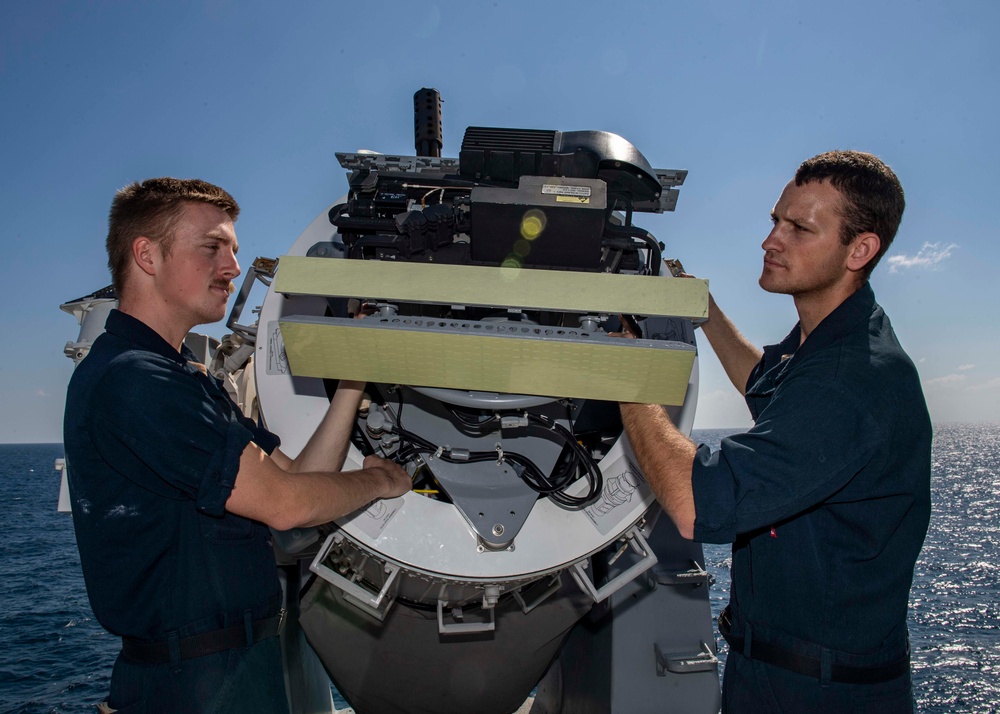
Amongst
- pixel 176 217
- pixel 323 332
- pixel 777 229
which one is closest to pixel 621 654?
pixel 777 229

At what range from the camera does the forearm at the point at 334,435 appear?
2072 millimetres

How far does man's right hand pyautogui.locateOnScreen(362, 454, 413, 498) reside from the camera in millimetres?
2089

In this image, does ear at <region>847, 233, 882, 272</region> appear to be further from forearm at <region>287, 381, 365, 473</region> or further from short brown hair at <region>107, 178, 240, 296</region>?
short brown hair at <region>107, 178, 240, 296</region>

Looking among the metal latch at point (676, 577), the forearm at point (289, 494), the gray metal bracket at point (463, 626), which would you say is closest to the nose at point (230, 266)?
the forearm at point (289, 494)

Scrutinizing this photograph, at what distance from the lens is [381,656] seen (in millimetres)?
2998

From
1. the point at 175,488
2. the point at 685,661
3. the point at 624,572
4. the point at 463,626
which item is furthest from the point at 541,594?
the point at 175,488

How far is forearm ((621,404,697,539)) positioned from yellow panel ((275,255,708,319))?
0.35 metres

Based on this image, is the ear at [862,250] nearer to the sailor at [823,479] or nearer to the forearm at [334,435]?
the sailor at [823,479]

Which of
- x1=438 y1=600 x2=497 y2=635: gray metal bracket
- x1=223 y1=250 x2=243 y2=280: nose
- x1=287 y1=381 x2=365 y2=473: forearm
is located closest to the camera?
x1=223 y1=250 x2=243 y2=280: nose

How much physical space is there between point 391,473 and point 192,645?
710 mm

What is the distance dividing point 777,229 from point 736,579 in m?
1.03

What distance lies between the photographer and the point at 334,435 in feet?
6.88

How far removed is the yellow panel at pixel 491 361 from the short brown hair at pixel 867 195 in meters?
0.71

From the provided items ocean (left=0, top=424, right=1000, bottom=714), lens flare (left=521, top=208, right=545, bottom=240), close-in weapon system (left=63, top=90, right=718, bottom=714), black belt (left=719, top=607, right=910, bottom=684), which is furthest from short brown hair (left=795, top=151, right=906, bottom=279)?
ocean (left=0, top=424, right=1000, bottom=714)
